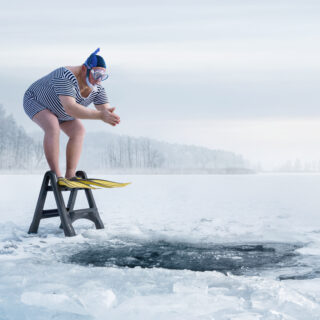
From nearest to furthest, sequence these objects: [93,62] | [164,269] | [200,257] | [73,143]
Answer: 1. [164,269]
2. [200,257]
3. [93,62]
4. [73,143]

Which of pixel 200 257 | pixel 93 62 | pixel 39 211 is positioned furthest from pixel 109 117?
pixel 200 257

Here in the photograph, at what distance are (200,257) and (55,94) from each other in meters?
2.04

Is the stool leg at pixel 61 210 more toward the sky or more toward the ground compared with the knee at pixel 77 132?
more toward the ground

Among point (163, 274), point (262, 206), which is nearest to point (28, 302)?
point (163, 274)

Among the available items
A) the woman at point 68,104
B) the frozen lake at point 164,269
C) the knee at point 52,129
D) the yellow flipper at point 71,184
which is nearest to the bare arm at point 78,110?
the woman at point 68,104

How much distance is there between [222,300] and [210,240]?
155cm

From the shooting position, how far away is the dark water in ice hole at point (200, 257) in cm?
265

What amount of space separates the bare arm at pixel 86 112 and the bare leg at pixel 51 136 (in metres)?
0.28

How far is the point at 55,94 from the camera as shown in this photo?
3801 millimetres

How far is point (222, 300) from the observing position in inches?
77.8

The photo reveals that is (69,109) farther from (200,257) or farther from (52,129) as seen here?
(200,257)

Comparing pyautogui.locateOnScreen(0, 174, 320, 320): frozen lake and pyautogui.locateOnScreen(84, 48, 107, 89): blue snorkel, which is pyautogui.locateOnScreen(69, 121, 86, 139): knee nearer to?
pyautogui.locateOnScreen(84, 48, 107, 89): blue snorkel

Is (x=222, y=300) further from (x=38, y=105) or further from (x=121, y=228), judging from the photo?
(x=38, y=105)

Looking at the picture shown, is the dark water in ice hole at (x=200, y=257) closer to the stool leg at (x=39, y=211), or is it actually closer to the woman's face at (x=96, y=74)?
the stool leg at (x=39, y=211)
